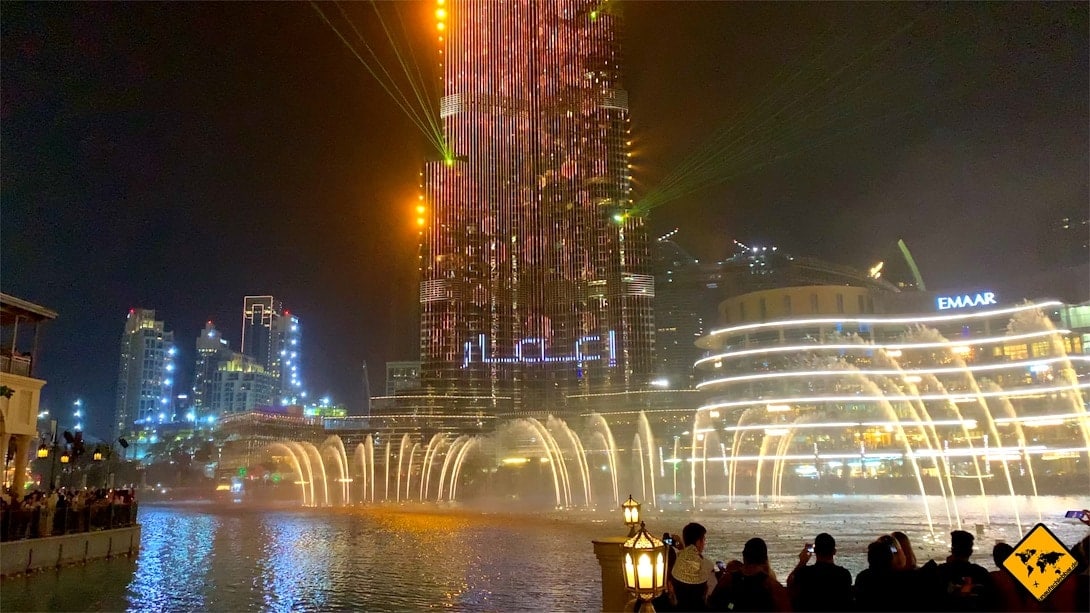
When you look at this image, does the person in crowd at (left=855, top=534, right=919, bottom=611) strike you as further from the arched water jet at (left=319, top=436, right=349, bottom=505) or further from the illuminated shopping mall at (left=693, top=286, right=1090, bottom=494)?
the illuminated shopping mall at (left=693, top=286, right=1090, bottom=494)

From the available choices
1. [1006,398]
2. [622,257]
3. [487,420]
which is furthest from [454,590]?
[622,257]

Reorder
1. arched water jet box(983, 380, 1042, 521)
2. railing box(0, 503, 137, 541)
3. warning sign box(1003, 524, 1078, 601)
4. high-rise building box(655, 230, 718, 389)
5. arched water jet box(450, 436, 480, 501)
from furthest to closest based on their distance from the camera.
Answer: high-rise building box(655, 230, 718, 389) < arched water jet box(450, 436, 480, 501) < arched water jet box(983, 380, 1042, 521) < railing box(0, 503, 137, 541) < warning sign box(1003, 524, 1078, 601)

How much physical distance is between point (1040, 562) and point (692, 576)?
3.27m

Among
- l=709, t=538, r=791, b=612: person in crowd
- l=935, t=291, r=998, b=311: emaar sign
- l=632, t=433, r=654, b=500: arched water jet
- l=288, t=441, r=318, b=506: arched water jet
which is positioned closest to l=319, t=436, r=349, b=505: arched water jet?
l=288, t=441, r=318, b=506: arched water jet

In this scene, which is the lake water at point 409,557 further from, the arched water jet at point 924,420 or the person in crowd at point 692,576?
the arched water jet at point 924,420

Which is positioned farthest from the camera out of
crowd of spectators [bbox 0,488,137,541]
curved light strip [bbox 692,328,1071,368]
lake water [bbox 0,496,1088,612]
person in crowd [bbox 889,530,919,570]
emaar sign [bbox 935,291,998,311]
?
emaar sign [bbox 935,291,998,311]

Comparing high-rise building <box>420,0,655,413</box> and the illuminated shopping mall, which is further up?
high-rise building <box>420,0,655,413</box>

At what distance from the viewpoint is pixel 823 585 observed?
673 centimetres

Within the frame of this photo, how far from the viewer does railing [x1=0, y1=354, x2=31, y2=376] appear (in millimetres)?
25969

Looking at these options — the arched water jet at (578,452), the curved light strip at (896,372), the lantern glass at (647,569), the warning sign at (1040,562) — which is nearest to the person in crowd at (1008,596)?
the warning sign at (1040,562)

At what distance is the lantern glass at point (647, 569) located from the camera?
7977 mm

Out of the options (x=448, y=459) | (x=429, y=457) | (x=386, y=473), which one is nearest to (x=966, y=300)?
(x=448, y=459)

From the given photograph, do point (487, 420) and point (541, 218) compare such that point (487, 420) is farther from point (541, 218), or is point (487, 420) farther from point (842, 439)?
point (842, 439)

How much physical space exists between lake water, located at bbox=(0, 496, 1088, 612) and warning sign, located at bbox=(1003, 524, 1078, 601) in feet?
40.9
